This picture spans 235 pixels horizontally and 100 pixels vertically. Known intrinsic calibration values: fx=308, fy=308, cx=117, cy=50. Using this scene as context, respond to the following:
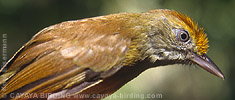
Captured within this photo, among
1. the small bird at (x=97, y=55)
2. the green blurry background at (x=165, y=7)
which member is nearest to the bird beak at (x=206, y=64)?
the small bird at (x=97, y=55)

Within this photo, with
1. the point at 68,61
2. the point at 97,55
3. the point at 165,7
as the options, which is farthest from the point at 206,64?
the point at 165,7

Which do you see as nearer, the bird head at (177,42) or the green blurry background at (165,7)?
the bird head at (177,42)

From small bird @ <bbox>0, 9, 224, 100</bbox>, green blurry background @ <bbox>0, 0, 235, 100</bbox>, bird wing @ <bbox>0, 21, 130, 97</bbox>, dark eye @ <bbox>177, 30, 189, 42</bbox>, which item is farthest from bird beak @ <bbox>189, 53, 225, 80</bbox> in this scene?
green blurry background @ <bbox>0, 0, 235, 100</bbox>

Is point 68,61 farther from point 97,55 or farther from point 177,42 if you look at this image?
point 177,42

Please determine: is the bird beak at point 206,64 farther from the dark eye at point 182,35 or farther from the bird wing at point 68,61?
the bird wing at point 68,61

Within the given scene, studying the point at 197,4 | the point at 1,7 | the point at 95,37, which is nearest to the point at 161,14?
the point at 95,37

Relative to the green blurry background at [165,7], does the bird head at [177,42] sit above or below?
below

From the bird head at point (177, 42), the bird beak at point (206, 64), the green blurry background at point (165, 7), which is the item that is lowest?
the bird beak at point (206, 64)

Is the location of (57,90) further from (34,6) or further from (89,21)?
(34,6)
